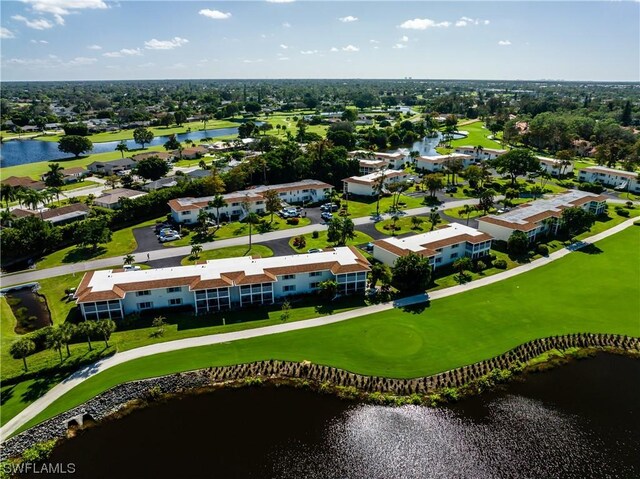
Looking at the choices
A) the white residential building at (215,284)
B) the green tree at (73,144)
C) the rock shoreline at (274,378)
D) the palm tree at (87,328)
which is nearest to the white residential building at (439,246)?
the white residential building at (215,284)

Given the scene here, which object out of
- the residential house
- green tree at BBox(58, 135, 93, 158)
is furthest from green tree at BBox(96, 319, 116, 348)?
green tree at BBox(58, 135, 93, 158)

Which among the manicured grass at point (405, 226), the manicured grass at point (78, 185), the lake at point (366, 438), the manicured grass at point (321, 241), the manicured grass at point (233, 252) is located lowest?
the lake at point (366, 438)

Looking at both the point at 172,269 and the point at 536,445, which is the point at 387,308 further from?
the point at 172,269

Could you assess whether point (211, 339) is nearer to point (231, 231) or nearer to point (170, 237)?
point (170, 237)

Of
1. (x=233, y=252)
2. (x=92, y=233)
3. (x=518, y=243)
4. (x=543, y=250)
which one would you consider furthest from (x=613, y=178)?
(x=92, y=233)

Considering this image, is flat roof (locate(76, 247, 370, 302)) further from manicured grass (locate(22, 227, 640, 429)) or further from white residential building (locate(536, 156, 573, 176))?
white residential building (locate(536, 156, 573, 176))

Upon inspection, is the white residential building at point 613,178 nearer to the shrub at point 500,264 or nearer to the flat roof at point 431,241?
the shrub at point 500,264
